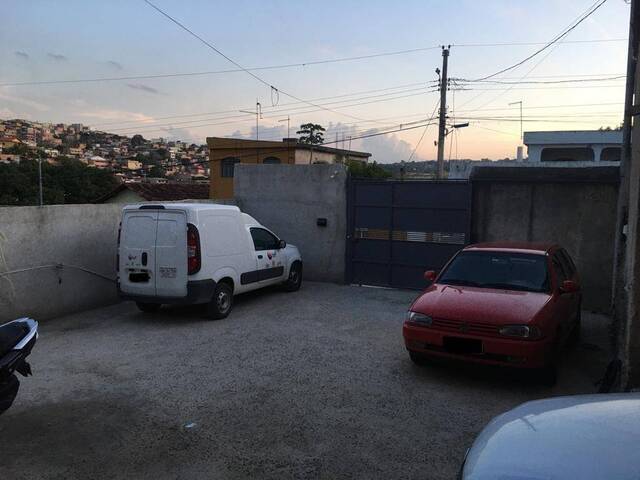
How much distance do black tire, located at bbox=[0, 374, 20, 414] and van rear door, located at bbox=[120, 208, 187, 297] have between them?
3.91 m

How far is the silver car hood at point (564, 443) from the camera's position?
2.07 m

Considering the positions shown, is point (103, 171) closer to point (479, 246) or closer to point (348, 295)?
point (348, 295)

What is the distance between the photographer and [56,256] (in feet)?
27.6

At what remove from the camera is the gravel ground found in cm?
391

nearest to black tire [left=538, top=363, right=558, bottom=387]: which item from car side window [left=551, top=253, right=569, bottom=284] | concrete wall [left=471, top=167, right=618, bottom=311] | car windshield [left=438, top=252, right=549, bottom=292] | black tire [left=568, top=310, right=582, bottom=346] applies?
car windshield [left=438, top=252, right=549, bottom=292]

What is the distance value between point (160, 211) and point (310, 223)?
4.69 m

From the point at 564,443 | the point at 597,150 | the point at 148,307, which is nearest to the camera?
the point at 564,443

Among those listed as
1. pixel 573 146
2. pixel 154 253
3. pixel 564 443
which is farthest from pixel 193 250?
pixel 573 146

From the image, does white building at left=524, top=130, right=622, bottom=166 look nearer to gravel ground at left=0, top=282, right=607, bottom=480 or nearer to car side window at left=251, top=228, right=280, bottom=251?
car side window at left=251, top=228, right=280, bottom=251

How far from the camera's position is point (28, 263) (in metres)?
7.93

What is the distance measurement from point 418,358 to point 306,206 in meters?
6.77

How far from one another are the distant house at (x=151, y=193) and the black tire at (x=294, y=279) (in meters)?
17.9

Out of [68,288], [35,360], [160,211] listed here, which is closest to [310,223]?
[160,211]

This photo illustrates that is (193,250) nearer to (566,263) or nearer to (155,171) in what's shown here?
(566,263)
